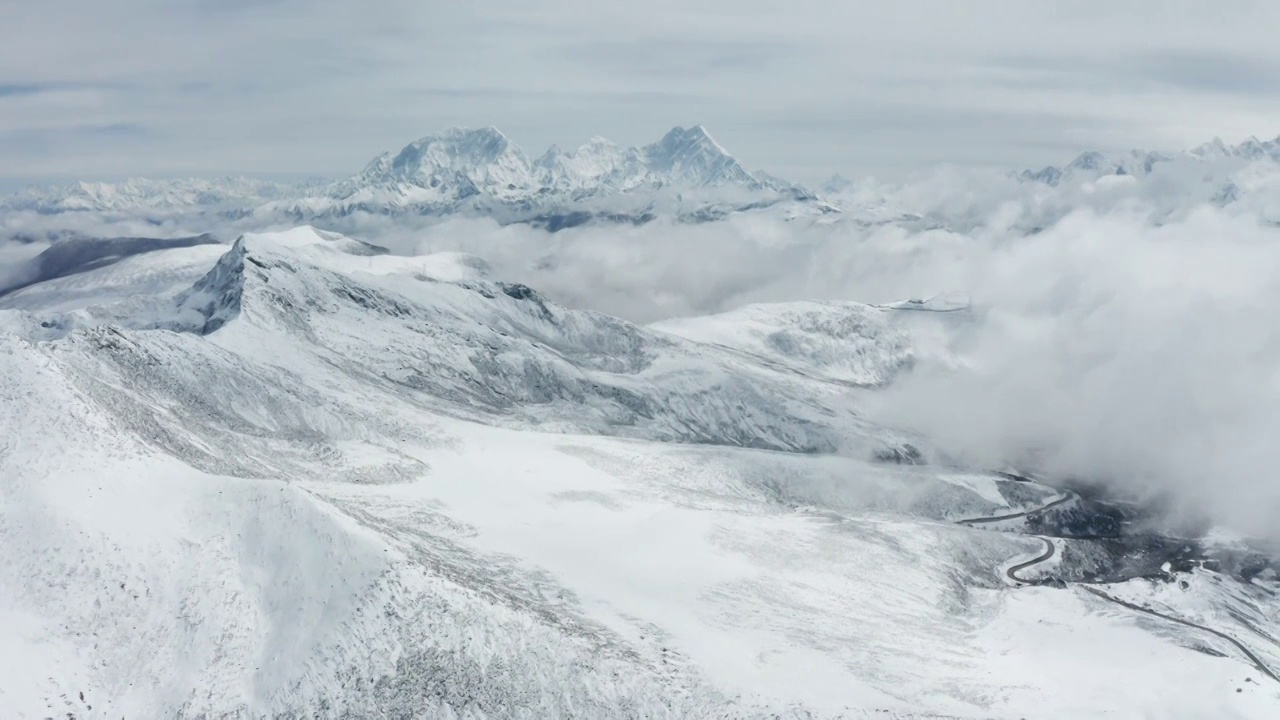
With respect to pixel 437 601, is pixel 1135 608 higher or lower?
lower

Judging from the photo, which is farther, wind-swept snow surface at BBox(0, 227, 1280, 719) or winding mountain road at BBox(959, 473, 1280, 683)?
winding mountain road at BBox(959, 473, 1280, 683)

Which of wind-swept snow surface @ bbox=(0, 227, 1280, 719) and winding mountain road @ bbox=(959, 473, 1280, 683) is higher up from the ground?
wind-swept snow surface @ bbox=(0, 227, 1280, 719)

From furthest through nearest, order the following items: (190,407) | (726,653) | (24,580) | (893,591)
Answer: (190,407) < (893,591) < (726,653) < (24,580)

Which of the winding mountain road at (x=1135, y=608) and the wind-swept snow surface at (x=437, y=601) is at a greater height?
the wind-swept snow surface at (x=437, y=601)

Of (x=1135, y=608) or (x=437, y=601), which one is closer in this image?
(x=437, y=601)

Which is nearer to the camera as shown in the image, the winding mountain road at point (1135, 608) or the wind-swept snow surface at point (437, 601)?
the wind-swept snow surface at point (437, 601)

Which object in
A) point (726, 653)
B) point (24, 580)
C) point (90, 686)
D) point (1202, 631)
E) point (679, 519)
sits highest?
point (24, 580)

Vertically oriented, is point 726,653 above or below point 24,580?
below

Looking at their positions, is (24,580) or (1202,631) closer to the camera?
(24,580)

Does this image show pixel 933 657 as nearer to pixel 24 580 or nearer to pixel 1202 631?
pixel 1202 631

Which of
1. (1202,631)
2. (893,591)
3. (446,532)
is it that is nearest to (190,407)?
(446,532)

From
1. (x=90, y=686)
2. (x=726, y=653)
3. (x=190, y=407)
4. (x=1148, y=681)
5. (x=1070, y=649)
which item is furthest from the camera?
(x=190, y=407)
